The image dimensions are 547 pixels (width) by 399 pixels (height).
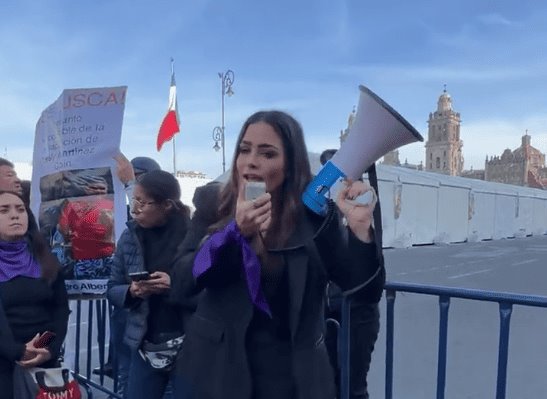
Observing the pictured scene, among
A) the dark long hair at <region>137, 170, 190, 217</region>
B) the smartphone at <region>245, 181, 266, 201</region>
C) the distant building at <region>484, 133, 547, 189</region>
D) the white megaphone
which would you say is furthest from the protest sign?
the distant building at <region>484, 133, 547, 189</region>

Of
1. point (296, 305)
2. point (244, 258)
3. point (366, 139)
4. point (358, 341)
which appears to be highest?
point (366, 139)

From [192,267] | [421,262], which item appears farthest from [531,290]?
[192,267]

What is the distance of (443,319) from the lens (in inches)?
90.0

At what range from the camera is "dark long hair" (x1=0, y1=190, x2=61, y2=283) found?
2664 millimetres

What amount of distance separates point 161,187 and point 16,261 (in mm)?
799

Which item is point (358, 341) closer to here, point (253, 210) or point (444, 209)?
point (253, 210)

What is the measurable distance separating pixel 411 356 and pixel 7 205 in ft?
13.6

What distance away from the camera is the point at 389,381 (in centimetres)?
254

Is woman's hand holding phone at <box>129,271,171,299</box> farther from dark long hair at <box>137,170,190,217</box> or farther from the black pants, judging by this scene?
the black pants

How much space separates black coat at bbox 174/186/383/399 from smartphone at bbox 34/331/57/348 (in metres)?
1.37

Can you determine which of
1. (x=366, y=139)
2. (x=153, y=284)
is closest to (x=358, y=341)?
(x=153, y=284)

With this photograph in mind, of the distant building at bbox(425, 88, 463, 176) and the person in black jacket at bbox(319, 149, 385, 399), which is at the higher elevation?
the distant building at bbox(425, 88, 463, 176)

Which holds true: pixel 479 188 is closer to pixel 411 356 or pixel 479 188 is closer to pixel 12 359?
pixel 411 356

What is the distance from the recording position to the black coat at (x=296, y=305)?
1.44 m
